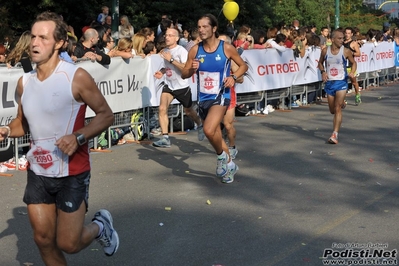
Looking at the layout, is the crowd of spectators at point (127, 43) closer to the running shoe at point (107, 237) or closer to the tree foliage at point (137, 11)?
the running shoe at point (107, 237)

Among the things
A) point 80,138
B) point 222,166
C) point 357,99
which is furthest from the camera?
point 357,99

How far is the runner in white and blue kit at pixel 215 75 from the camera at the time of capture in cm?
928

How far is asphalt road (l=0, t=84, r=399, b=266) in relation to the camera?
6520 mm

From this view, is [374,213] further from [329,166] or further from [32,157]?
[32,157]

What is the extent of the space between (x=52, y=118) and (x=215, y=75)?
175 inches

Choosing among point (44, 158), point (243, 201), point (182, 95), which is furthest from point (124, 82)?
point (44, 158)

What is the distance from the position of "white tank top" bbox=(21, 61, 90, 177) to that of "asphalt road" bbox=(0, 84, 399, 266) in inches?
52.7

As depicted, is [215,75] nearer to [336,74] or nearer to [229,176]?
[229,176]

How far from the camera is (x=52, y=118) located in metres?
5.14

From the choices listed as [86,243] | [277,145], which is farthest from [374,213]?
[277,145]

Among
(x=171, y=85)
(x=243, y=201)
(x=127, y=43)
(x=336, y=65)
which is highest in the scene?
(x=127, y=43)

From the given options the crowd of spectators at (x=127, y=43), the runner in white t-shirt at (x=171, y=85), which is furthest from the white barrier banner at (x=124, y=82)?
the runner in white t-shirt at (x=171, y=85)

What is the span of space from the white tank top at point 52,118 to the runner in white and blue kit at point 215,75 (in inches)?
162

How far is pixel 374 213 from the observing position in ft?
25.6
